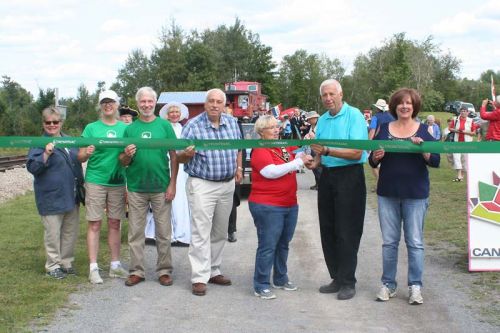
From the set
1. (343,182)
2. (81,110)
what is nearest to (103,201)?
(343,182)

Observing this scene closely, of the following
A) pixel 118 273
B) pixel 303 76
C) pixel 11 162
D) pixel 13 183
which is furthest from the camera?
pixel 303 76

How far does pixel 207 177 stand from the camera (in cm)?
662

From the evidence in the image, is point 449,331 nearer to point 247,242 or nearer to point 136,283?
point 136,283

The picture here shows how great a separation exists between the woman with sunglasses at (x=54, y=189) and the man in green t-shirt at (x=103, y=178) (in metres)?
0.22

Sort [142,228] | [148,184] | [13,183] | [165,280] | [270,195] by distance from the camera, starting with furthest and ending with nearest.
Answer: [13,183] < [142,228] < [165,280] < [148,184] < [270,195]

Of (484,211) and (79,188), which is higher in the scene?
(79,188)

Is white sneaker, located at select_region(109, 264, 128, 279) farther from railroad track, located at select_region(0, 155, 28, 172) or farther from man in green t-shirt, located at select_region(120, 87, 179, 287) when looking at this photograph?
railroad track, located at select_region(0, 155, 28, 172)

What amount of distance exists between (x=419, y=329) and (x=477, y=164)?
2.68 metres

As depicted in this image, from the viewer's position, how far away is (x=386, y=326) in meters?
5.39

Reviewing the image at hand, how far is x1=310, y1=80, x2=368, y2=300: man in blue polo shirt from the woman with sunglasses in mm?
2691

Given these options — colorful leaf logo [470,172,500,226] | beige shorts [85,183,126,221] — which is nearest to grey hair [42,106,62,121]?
beige shorts [85,183,126,221]

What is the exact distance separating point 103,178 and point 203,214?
118 centimetres

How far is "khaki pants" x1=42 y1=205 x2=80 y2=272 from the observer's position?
695 centimetres

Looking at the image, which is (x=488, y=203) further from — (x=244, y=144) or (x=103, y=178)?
(x=103, y=178)
